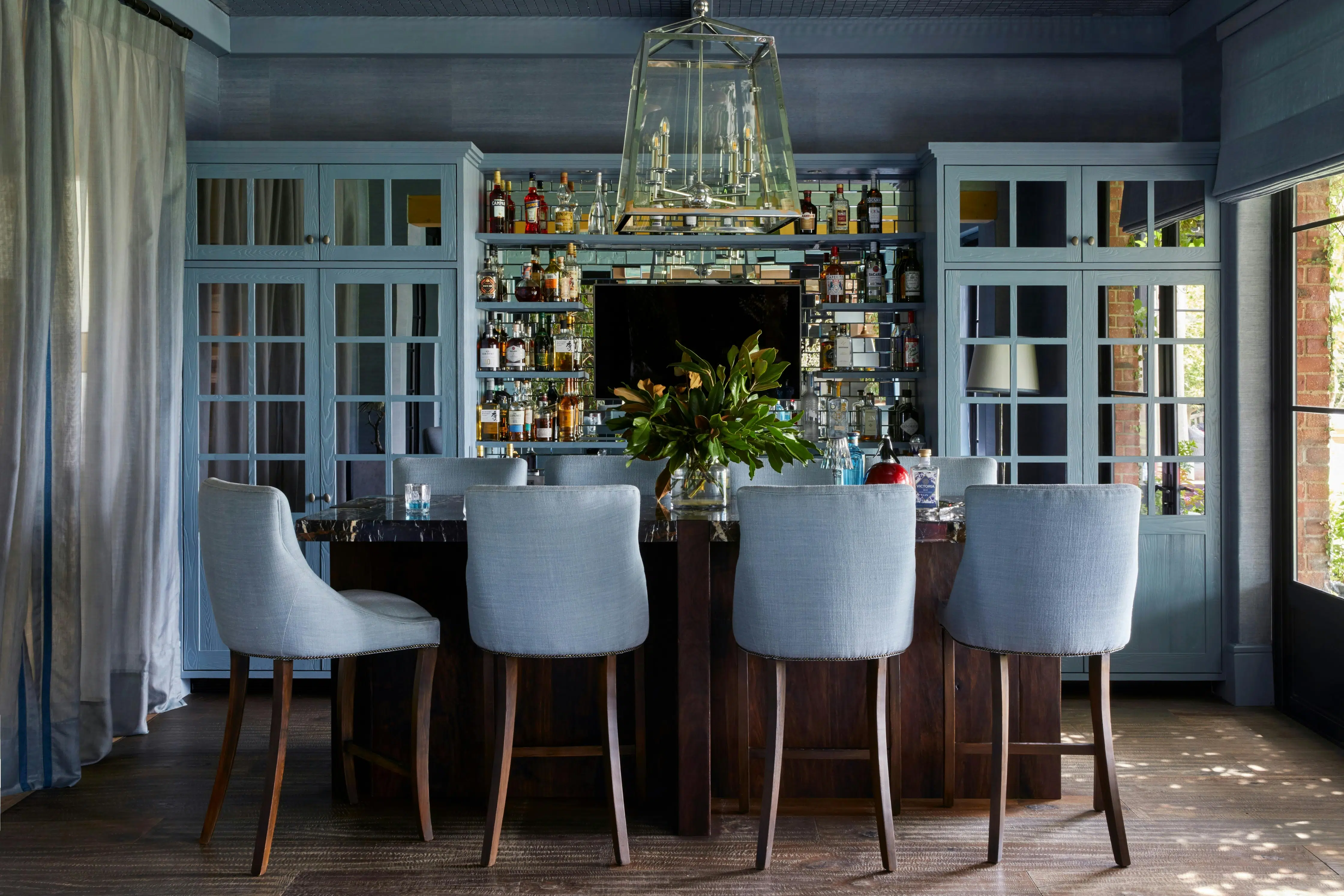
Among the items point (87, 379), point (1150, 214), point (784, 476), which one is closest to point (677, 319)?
point (784, 476)

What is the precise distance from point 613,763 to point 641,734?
1.03 ft

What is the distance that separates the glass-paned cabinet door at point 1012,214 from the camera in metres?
4.36

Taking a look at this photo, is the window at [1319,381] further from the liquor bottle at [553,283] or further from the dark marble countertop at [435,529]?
the liquor bottle at [553,283]

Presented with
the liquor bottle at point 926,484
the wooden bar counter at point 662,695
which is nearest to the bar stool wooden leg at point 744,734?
the wooden bar counter at point 662,695

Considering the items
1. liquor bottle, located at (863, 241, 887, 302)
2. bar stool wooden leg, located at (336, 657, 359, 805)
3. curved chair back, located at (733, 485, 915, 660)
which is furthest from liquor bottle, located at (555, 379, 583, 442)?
curved chair back, located at (733, 485, 915, 660)

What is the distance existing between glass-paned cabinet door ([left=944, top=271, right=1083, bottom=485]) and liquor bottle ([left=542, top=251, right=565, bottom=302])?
1676mm

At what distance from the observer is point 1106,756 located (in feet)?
8.98

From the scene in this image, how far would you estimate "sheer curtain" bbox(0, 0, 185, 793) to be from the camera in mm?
3178

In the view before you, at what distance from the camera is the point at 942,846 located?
112 inches

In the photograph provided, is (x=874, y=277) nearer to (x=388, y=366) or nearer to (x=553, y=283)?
(x=553, y=283)

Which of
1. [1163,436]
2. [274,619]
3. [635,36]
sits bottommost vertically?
[274,619]

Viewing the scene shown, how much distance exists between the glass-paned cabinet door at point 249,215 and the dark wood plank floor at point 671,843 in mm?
2034

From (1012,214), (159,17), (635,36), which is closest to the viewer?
(159,17)

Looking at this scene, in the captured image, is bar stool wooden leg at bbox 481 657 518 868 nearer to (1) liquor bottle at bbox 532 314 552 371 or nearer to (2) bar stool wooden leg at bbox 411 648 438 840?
(2) bar stool wooden leg at bbox 411 648 438 840
